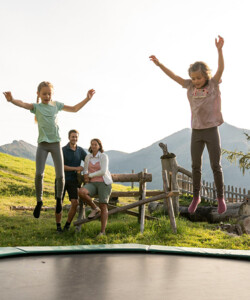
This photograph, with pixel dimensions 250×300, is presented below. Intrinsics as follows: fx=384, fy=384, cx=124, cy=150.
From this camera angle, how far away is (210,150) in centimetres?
347

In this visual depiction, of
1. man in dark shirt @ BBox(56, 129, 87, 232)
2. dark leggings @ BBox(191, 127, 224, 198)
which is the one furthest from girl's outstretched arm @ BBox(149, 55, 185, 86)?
man in dark shirt @ BBox(56, 129, 87, 232)

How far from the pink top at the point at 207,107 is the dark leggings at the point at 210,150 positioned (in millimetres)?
78

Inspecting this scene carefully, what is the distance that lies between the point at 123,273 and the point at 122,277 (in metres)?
0.16

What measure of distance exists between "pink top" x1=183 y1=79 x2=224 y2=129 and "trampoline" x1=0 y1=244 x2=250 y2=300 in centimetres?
130

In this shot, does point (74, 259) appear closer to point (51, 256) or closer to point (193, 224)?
point (51, 256)

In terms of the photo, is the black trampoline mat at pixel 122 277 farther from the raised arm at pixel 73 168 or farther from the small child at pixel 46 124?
the raised arm at pixel 73 168

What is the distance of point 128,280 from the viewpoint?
290cm

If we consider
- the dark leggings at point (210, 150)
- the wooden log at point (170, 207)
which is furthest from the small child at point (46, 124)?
the wooden log at point (170, 207)

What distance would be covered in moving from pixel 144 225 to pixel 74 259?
2.35 meters

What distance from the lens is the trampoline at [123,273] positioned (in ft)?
8.39

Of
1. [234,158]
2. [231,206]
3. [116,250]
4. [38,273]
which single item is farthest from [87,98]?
[234,158]

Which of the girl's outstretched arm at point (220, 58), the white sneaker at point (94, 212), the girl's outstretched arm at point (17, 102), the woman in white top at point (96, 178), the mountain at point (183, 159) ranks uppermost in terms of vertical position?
the mountain at point (183, 159)

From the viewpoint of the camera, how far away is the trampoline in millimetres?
2557

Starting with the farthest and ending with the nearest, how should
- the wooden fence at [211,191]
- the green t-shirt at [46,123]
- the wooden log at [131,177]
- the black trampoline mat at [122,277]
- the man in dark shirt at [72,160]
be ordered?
the wooden fence at [211,191] < the wooden log at [131,177] < the man in dark shirt at [72,160] < the green t-shirt at [46,123] < the black trampoline mat at [122,277]
